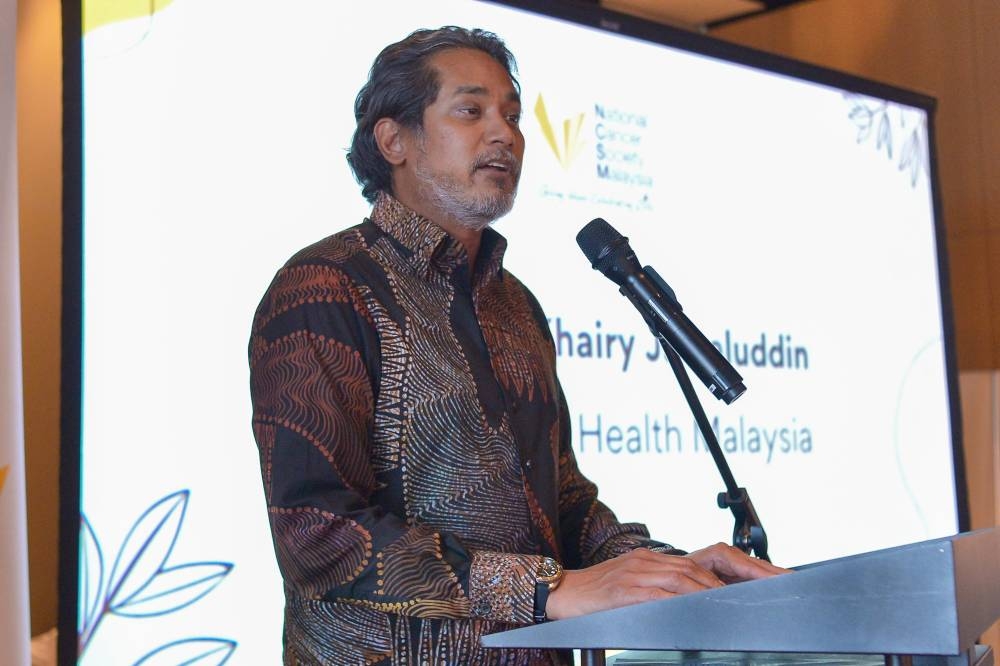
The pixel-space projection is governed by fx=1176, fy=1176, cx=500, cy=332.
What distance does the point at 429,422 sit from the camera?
168 cm

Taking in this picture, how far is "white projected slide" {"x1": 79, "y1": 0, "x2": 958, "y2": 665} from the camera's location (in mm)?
2439

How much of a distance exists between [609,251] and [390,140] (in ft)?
1.78

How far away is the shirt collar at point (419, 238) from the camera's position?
5.95 feet

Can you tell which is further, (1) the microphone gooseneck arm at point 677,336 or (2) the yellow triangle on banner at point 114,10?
(2) the yellow triangle on banner at point 114,10

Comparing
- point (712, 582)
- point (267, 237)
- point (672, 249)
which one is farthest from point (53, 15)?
point (712, 582)

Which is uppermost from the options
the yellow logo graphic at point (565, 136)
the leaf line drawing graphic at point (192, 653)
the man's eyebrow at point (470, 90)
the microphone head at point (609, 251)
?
the yellow logo graphic at point (565, 136)

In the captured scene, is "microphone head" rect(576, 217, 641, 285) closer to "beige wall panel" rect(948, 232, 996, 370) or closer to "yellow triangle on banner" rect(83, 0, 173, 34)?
"yellow triangle on banner" rect(83, 0, 173, 34)

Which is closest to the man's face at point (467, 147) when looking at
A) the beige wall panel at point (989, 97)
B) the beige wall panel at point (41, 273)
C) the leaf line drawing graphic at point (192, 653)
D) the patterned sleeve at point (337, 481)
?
the patterned sleeve at point (337, 481)

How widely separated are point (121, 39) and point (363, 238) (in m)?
1.02

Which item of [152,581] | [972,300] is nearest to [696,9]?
[972,300]

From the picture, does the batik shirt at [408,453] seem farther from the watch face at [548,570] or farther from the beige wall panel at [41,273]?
the beige wall panel at [41,273]

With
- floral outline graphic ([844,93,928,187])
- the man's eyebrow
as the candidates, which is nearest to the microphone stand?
the man's eyebrow

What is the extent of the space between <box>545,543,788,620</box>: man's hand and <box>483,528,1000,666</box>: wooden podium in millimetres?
110

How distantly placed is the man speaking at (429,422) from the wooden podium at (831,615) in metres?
0.14
